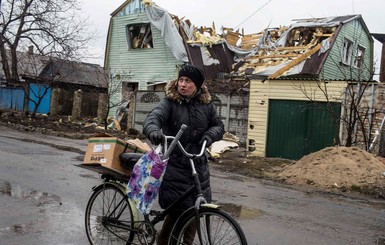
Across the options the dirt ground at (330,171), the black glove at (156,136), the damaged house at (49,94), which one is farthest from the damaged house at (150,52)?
the black glove at (156,136)

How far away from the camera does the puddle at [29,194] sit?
6.04 meters

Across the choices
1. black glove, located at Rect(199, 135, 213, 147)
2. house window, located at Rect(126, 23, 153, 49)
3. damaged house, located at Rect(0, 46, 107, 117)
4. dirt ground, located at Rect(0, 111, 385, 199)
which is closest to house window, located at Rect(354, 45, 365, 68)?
dirt ground, located at Rect(0, 111, 385, 199)

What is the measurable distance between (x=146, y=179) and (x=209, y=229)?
67cm

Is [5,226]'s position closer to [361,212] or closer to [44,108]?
[361,212]

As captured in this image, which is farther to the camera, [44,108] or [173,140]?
[44,108]

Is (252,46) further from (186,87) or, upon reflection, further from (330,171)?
(186,87)

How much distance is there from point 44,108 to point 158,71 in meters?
10.6

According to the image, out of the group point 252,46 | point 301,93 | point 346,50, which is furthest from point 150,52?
point 301,93

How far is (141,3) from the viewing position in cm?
2298

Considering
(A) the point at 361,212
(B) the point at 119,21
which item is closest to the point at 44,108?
(B) the point at 119,21

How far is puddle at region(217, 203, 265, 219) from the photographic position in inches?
244

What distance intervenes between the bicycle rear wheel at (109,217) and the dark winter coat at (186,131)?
486mm

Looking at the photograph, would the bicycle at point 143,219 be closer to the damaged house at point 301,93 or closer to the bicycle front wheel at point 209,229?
the bicycle front wheel at point 209,229

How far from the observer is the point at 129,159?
12.2ft
